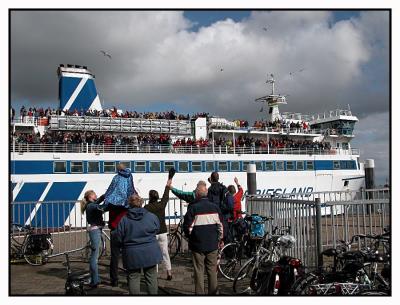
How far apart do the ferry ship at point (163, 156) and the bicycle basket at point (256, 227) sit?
485 inches

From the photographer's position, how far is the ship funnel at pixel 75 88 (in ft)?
79.9

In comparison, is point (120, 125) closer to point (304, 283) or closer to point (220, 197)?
point (220, 197)

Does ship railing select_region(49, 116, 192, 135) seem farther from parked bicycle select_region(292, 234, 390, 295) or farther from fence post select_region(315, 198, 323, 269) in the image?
parked bicycle select_region(292, 234, 390, 295)

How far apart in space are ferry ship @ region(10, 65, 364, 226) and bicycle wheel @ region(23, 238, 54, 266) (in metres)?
9.33

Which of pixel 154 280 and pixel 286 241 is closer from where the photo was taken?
pixel 154 280

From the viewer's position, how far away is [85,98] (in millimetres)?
24891

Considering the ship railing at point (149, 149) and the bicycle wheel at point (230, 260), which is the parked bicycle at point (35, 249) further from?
the ship railing at point (149, 149)

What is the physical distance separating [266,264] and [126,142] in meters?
18.6

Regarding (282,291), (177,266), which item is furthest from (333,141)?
(282,291)

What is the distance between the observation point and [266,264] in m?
5.41

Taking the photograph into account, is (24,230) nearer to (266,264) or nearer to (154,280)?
(154,280)

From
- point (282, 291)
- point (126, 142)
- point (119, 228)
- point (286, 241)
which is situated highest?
point (126, 142)

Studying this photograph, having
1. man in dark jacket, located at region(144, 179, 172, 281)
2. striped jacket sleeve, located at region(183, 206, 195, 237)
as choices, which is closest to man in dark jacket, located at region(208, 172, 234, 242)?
man in dark jacket, located at region(144, 179, 172, 281)

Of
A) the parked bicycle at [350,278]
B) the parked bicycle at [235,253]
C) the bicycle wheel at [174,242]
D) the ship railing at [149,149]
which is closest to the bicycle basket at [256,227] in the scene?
the parked bicycle at [235,253]
